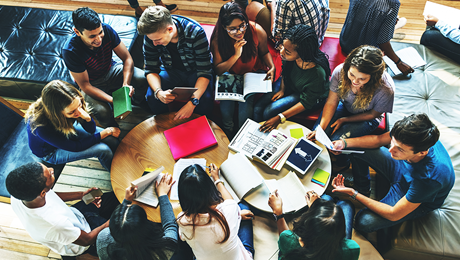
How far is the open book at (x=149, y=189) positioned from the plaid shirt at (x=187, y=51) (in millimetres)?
1039

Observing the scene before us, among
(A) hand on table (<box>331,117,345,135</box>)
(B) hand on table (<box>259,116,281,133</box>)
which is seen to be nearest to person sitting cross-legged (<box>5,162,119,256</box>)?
(B) hand on table (<box>259,116,281,133</box>)

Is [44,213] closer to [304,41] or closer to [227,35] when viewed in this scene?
[227,35]

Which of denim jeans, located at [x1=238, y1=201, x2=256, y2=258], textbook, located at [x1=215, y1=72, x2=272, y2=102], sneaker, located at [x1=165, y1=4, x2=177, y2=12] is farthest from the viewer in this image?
sneaker, located at [x1=165, y1=4, x2=177, y2=12]

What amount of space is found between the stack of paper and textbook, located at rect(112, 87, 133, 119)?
1538 millimetres

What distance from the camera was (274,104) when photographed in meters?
2.51

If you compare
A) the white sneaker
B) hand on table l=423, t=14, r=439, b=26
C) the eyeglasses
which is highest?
the eyeglasses

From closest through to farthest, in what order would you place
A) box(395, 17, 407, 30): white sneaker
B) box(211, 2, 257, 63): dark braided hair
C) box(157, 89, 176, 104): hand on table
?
box(211, 2, 257, 63): dark braided hair, box(157, 89, 176, 104): hand on table, box(395, 17, 407, 30): white sneaker

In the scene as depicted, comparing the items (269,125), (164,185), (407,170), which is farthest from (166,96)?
(407,170)

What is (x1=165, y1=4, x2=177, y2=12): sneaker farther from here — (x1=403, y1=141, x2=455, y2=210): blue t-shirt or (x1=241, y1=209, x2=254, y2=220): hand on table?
(x1=403, y1=141, x2=455, y2=210): blue t-shirt

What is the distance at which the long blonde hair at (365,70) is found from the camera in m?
1.90

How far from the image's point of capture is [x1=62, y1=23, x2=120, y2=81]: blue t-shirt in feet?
7.36

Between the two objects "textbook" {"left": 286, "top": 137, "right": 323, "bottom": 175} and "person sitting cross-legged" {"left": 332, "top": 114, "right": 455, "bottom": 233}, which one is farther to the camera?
"textbook" {"left": 286, "top": 137, "right": 323, "bottom": 175}

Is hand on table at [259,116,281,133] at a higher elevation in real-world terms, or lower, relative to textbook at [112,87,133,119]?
lower

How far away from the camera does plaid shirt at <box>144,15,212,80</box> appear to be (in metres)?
2.29
